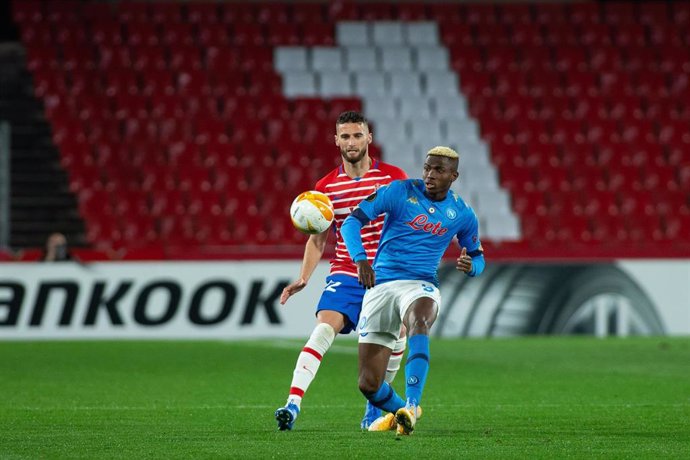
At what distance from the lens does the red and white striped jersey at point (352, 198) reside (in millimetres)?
7965

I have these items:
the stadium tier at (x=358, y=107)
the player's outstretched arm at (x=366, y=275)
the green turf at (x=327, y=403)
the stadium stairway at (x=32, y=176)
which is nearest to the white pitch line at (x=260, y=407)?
the green turf at (x=327, y=403)

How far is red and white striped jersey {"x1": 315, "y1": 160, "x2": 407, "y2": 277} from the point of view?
26.1ft

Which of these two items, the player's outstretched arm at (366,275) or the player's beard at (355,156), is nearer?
the player's outstretched arm at (366,275)

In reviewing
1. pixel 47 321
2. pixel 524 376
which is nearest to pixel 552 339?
pixel 524 376

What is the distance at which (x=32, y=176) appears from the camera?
70.5ft

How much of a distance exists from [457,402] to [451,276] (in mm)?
7455

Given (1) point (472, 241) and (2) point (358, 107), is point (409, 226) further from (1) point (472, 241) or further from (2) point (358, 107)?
(2) point (358, 107)

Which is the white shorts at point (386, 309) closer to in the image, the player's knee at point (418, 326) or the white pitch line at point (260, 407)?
the player's knee at point (418, 326)

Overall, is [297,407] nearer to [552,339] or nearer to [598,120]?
[552,339]

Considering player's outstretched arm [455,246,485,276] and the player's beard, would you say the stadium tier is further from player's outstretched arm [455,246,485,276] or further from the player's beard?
player's outstretched arm [455,246,485,276]

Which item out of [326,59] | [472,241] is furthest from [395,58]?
[472,241]

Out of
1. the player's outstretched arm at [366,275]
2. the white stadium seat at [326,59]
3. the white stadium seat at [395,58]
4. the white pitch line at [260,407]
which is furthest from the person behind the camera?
the white stadium seat at [395,58]

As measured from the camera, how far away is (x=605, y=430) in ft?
24.5

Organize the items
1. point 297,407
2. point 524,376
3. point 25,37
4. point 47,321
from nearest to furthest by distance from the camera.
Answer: point 297,407, point 524,376, point 47,321, point 25,37
